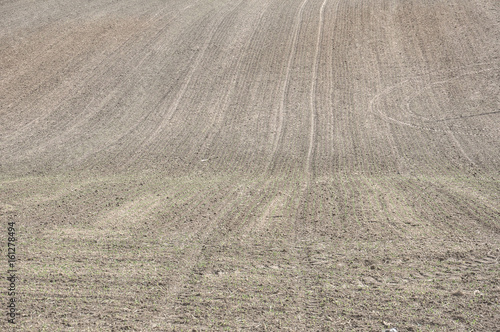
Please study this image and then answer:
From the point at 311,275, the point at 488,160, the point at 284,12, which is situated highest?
the point at 284,12

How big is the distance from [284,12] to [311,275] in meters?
27.4

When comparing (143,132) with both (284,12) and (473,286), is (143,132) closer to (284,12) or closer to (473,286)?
(473,286)

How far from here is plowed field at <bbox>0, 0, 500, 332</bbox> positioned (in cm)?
768

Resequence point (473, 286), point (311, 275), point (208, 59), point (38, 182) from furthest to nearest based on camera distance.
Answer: point (208, 59) → point (38, 182) → point (311, 275) → point (473, 286)

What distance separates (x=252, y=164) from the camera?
1580 cm

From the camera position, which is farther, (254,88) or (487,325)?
(254,88)


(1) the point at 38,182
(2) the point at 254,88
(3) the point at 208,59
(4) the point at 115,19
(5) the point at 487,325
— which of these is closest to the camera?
(5) the point at 487,325

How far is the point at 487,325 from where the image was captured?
22.3 feet

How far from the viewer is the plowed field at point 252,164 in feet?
25.2

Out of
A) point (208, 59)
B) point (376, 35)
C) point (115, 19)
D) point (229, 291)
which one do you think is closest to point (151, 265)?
point (229, 291)

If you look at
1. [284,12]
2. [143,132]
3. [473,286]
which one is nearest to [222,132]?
[143,132]

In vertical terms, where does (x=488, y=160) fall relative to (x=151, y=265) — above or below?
below

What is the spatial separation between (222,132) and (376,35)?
13854mm

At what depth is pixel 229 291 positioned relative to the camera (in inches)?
311
